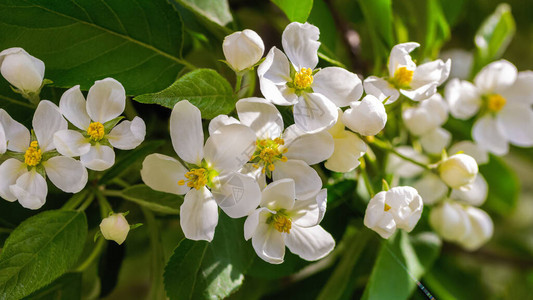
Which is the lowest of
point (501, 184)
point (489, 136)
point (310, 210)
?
point (501, 184)

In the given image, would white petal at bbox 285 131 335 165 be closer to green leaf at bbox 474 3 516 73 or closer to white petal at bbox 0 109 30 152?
white petal at bbox 0 109 30 152

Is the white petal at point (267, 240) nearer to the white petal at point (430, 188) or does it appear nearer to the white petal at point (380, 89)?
the white petal at point (380, 89)

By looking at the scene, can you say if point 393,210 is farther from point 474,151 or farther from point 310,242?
point 474,151

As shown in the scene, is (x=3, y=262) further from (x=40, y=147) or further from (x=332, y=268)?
(x=332, y=268)

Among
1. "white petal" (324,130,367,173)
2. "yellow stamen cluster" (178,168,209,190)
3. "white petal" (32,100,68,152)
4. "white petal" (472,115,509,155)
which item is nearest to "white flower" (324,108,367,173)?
"white petal" (324,130,367,173)

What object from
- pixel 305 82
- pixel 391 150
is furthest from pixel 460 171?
pixel 305 82

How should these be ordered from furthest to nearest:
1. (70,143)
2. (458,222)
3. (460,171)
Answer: (458,222) → (460,171) → (70,143)
